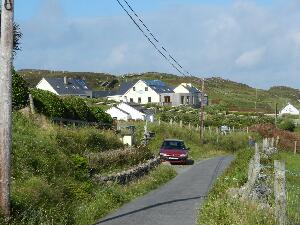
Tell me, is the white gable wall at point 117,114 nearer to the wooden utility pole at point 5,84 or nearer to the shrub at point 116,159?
the shrub at point 116,159

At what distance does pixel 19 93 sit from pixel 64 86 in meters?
87.4

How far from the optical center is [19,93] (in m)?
26.8

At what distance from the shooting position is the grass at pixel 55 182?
13.4 m

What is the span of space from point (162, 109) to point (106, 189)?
263 ft

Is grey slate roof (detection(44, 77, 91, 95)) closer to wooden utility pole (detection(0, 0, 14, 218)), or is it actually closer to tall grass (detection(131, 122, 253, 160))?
tall grass (detection(131, 122, 253, 160))

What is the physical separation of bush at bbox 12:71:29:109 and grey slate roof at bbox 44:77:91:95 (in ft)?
270

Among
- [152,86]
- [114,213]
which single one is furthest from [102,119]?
[152,86]

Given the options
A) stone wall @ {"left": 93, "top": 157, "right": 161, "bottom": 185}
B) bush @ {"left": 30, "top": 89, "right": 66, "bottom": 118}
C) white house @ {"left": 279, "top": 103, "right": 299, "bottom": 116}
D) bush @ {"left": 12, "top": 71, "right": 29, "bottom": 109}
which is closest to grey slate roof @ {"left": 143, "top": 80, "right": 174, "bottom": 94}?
white house @ {"left": 279, "top": 103, "right": 299, "bottom": 116}

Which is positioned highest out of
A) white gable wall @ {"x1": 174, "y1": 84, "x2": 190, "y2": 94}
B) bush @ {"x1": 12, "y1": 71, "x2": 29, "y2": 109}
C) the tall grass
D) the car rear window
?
white gable wall @ {"x1": 174, "y1": 84, "x2": 190, "y2": 94}

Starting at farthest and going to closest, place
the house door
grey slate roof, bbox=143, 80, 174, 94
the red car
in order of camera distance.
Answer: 1. the house door
2. grey slate roof, bbox=143, 80, 174, 94
3. the red car

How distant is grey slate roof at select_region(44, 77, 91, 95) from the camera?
110 m

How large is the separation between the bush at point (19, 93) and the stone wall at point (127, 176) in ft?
19.8

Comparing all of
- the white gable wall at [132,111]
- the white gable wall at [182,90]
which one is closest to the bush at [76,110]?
the white gable wall at [132,111]

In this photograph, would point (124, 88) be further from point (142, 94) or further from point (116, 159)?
point (116, 159)
